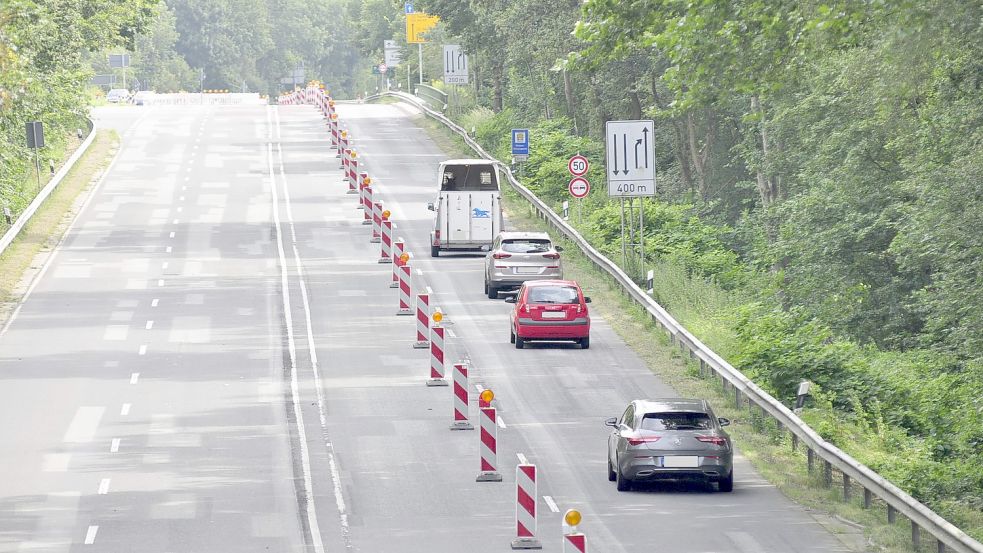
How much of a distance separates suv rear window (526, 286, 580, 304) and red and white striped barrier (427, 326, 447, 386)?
3339 millimetres

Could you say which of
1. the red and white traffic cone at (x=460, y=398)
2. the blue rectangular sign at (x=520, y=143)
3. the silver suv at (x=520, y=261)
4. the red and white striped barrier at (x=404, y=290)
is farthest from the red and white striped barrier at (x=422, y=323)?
the blue rectangular sign at (x=520, y=143)

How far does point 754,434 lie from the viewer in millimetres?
25188

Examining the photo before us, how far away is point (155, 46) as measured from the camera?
642 ft

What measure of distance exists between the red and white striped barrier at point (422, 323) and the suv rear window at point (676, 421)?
11.8m

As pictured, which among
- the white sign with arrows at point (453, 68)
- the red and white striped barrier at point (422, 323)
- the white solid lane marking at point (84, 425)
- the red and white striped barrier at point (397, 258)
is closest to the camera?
the white solid lane marking at point (84, 425)

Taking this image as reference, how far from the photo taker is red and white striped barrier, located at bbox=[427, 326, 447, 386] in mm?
28500

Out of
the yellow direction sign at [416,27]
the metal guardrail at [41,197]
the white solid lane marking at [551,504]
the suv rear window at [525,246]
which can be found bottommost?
the white solid lane marking at [551,504]

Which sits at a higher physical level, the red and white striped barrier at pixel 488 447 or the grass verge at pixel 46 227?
the grass verge at pixel 46 227

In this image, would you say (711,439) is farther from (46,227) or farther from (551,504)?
(46,227)

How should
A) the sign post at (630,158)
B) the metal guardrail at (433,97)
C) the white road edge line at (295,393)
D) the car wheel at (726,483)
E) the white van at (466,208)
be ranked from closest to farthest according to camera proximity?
1. the white road edge line at (295,393)
2. the car wheel at (726,483)
3. the sign post at (630,158)
4. the white van at (466,208)
5. the metal guardrail at (433,97)

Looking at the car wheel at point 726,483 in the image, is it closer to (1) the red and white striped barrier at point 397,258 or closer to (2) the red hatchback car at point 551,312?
(2) the red hatchback car at point 551,312

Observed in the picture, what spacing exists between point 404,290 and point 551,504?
16.9 m

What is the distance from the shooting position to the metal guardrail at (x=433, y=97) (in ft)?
294

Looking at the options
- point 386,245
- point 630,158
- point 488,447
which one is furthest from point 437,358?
point 386,245
